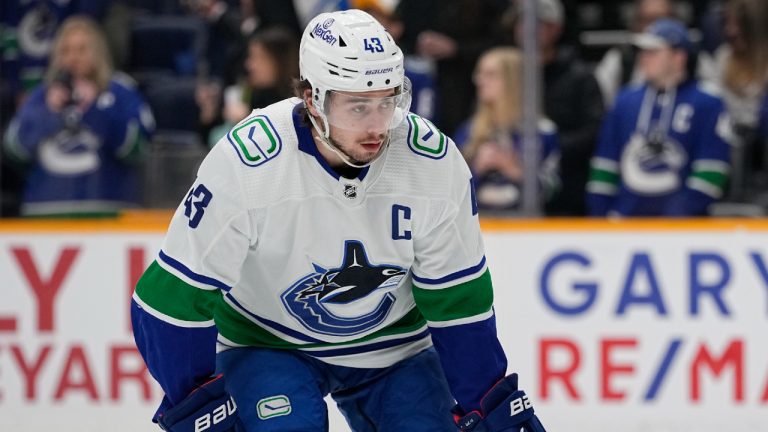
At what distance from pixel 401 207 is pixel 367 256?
0.12 m

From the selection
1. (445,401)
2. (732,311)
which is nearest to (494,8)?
(732,311)

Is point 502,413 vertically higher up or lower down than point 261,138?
lower down

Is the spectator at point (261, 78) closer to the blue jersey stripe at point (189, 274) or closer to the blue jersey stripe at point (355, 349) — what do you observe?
the blue jersey stripe at point (355, 349)

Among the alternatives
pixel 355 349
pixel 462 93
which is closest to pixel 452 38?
pixel 462 93

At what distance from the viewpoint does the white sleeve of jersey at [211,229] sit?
2658 millimetres

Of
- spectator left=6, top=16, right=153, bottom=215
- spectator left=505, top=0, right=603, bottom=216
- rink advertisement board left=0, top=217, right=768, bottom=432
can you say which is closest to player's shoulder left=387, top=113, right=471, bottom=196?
rink advertisement board left=0, top=217, right=768, bottom=432

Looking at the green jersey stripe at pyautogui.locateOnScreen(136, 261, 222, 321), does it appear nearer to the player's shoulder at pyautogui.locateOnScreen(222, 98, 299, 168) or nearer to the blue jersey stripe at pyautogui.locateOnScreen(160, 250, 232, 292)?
the blue jersey stripe at pyautogui.locateOnScreen(160, 250, 232, 292)

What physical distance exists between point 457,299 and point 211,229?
53 cm

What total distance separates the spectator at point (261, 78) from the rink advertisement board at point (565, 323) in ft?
1.49

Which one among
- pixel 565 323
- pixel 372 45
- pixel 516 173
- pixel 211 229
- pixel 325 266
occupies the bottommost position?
pixel 565 323

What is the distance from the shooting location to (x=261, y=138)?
8.91 ft

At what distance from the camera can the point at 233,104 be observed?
491 centimetres

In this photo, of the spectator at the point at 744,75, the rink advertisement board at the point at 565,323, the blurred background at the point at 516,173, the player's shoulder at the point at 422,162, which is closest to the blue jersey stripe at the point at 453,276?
the player's shoulder at the point at 422,162

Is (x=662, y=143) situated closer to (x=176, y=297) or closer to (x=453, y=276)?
(x=453, y=276)
